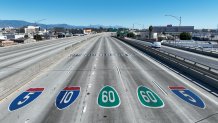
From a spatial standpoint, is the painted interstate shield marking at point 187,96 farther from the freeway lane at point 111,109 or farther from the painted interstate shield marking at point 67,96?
the painted interstate shield marking at point 67,96

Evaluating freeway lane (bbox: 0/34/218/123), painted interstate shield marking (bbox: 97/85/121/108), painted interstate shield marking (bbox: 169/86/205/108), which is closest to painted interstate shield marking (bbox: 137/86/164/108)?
freeway lane (bbox: 0/34/218/123)

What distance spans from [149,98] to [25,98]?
7956 mm

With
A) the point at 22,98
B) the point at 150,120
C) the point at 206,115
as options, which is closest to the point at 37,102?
the point at 22,98

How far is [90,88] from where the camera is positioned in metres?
17.8

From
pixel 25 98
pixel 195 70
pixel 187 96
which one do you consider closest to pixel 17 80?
pixel 25 98

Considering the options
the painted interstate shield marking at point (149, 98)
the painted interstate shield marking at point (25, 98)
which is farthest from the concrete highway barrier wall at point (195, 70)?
the painted interstate shield marking at point (25, 98)

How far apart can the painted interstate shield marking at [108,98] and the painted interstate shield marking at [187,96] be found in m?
4.32

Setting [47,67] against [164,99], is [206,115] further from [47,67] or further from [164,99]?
[47,67]

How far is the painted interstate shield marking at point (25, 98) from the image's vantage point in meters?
13.6

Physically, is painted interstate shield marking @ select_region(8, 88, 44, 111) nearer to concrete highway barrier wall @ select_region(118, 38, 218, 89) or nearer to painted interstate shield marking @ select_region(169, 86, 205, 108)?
painted interstate shield marking @ select_region(169, 86, 205, 108)

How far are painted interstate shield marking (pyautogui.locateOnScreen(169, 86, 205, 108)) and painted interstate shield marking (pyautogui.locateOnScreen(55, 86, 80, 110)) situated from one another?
23.0ft

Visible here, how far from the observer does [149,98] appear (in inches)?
603

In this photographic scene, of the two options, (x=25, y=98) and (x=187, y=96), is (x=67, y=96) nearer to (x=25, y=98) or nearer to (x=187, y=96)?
(x=25, y=98)

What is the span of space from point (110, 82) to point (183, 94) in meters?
6.17
